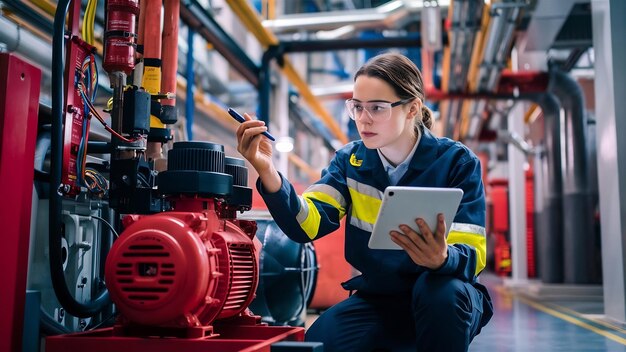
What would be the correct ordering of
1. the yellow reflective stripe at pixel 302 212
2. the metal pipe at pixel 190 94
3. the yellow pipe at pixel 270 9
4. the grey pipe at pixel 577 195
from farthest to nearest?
the grey pipe at pixel 577 195, the yellow pipe at pixel 270 9, the metal pipe at pixel 190 94, the yellow reflective stripe at pixel 302 212

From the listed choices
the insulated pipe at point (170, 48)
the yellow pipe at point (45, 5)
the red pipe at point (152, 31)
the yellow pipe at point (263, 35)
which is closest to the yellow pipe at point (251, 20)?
the yellow pipe at point (263, 35)

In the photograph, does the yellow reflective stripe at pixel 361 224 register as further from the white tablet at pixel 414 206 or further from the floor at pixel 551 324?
the floor at pixel 551 324

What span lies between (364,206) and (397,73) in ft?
1.28

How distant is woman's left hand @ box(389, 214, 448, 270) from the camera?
1457 millimetres

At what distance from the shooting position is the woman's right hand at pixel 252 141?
1.49 metres

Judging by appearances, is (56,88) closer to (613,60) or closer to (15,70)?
(15,70)

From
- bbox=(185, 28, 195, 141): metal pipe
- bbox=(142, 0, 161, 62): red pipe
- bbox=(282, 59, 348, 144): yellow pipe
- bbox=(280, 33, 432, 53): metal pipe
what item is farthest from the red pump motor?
bbox=(282, 59, 348, 144): yellow pipe

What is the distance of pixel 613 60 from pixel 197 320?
10.7 ft

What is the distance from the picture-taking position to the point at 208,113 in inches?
234

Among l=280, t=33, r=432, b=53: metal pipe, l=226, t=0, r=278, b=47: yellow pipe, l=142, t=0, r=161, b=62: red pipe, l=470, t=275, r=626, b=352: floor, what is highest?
l=280, t=33, r=432, b=53: metal pipe

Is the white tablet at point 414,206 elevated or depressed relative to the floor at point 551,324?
elevated

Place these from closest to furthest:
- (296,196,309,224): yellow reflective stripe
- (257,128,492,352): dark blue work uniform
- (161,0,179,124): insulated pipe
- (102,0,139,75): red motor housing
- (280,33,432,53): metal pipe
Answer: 1. (257,128,492,352): dark blue work uniform
2. (296,196,309,224): yellow reflective stripe
3. (102,0,139,75): red motor housing
4. (161,0,179,124): insulated pipe
5. (280,33,432,53): metal pipe

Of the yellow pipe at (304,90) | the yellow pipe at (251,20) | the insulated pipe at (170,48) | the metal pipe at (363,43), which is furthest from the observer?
the yellow pipe at (304,90)

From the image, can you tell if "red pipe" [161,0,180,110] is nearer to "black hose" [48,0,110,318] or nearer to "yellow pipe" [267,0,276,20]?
"black hose" [48,0,110,318]
